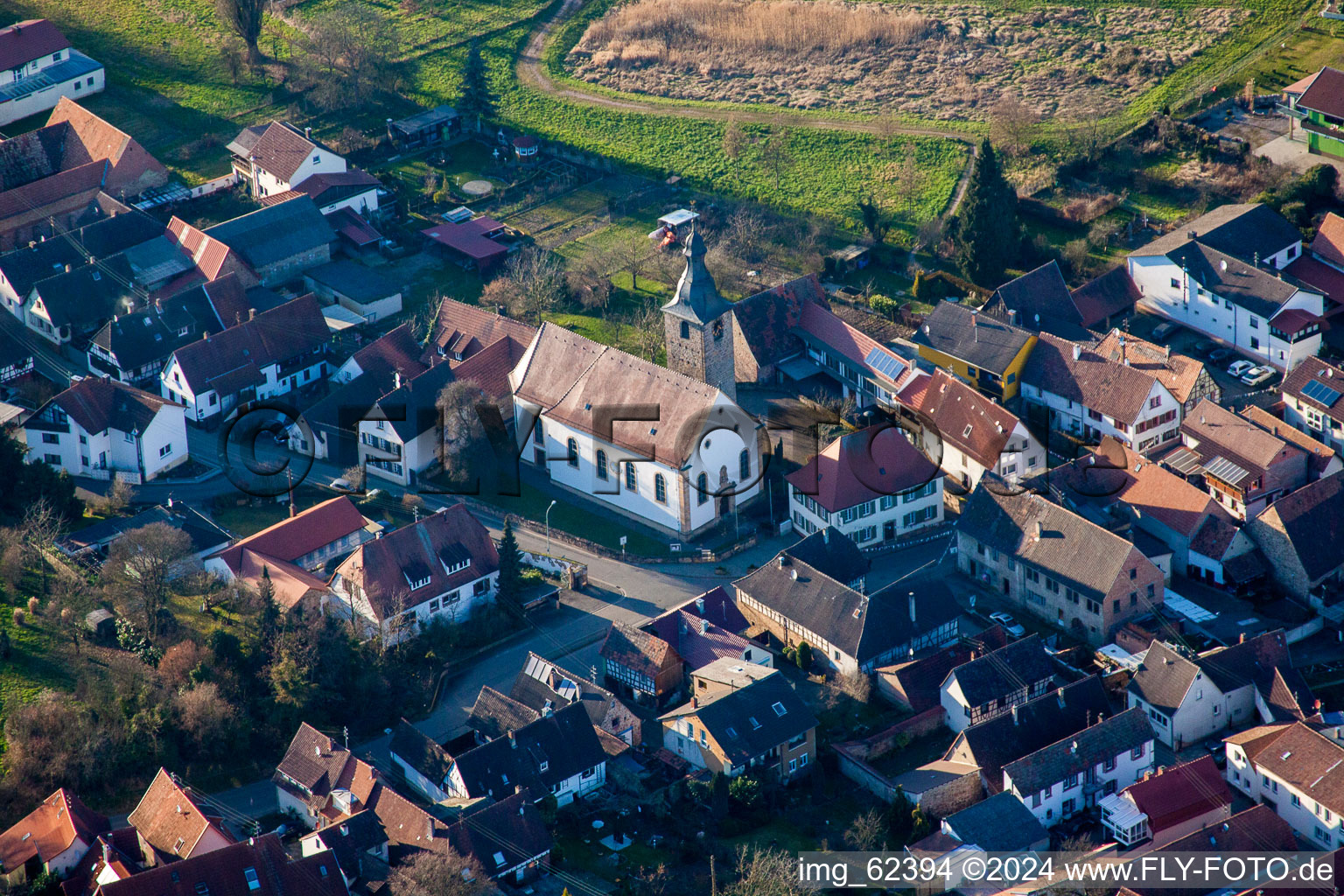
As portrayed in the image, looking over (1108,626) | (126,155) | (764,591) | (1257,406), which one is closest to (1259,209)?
(1257,406)

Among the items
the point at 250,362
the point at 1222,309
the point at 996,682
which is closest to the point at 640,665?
the point at 996,682

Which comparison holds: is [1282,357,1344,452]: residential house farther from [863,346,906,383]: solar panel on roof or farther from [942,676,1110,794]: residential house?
[942,676,1110,794]: residential house

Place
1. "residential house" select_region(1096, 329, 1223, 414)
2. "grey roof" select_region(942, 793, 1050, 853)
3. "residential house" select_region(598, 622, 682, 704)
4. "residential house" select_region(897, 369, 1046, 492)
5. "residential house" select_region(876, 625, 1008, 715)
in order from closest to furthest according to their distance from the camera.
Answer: "grey roof" select_region(942, 793, 1050, 853)
"residential house" select_region(876, 625, 1008, 715)
"residential house" select_region(598, 622, 682, 704)
"residential house" select_region(897, 369, 1046, 492)
"residential house" select_region(1096, 329, 1223, 414)

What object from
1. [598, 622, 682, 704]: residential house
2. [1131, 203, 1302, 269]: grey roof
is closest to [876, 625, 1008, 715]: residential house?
[598, 622, 682, 704]: residential house

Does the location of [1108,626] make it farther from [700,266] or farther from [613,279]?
[613,279]

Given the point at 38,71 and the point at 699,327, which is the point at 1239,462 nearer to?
the point at 699,327

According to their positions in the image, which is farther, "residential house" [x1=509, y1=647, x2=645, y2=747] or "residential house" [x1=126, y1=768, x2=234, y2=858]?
"residential house" [x1=509, y1=647, x2=645, y2=747]
